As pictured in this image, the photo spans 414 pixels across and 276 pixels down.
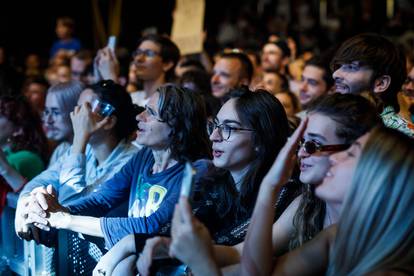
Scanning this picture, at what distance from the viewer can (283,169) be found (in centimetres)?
225

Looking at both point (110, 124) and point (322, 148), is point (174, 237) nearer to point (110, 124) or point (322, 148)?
point (322, 148)

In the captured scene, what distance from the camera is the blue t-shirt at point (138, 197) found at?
2971 mm

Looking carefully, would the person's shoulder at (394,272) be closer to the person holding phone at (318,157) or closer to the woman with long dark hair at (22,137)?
the person holding phone at (318,157)

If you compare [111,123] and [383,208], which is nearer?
[383,208]

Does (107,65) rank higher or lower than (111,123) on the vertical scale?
higher

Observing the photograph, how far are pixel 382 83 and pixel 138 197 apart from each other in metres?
1.39

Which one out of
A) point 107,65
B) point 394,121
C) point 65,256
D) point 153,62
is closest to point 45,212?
point 65,256

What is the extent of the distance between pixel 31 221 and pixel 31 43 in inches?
A: 326

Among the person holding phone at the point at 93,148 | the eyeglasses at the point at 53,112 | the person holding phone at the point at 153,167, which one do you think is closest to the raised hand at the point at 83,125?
the person holding phone at the point at 93,148

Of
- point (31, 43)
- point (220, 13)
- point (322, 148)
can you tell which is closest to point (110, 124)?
point (322, 148)

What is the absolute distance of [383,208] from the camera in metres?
2.04

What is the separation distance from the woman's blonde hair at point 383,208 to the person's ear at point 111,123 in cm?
211

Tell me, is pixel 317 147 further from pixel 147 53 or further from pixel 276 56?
pixel 276 56

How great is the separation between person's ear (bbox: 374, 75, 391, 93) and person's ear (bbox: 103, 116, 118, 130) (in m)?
1.51
